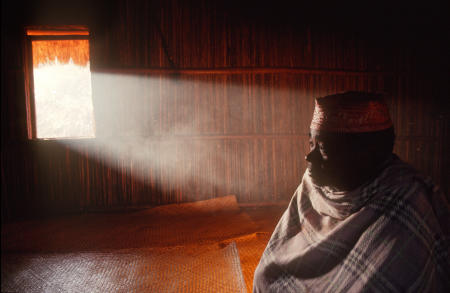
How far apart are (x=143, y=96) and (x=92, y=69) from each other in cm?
88

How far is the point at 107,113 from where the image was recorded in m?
4.65

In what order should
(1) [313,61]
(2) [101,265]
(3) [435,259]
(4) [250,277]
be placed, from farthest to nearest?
(1) [313,61], (2) [101,265], (4) [250,277], (3) [435,259]

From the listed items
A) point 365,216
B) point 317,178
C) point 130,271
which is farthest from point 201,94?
point 365,216

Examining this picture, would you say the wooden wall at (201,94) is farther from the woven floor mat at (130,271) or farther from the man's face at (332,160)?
the man's face at (332,160)

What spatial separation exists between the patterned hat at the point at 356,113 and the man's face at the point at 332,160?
6cm

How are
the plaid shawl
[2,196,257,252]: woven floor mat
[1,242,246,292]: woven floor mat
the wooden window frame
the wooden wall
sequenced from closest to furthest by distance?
the plaid shawl
[1,242,246,292]: woven floor mat
[2,196,257,252]: woven floor mat
the wooden window frame
the wooden wall

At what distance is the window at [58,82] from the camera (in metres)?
4.54

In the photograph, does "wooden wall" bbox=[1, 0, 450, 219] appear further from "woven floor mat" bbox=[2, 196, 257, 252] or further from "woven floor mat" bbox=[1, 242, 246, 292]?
"woven floor mat" bbox=[1, 242, 246, 292]

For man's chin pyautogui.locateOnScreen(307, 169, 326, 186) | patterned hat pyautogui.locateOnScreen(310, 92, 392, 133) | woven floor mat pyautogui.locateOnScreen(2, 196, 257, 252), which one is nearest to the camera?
patterned hat pyautogui.locateOnScreen(310, 92, 392, 133)

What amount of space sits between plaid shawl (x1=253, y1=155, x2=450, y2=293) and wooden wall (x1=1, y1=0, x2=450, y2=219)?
3457 mm

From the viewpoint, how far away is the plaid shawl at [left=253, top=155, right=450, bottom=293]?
3.78 ft

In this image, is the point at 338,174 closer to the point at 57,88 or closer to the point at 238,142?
the point at 238,142

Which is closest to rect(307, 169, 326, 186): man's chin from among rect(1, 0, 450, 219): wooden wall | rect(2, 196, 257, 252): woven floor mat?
rect(2, 196, 257, 252): woven floor mat

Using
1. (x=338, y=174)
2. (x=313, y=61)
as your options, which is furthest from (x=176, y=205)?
(x=338, y=174)
